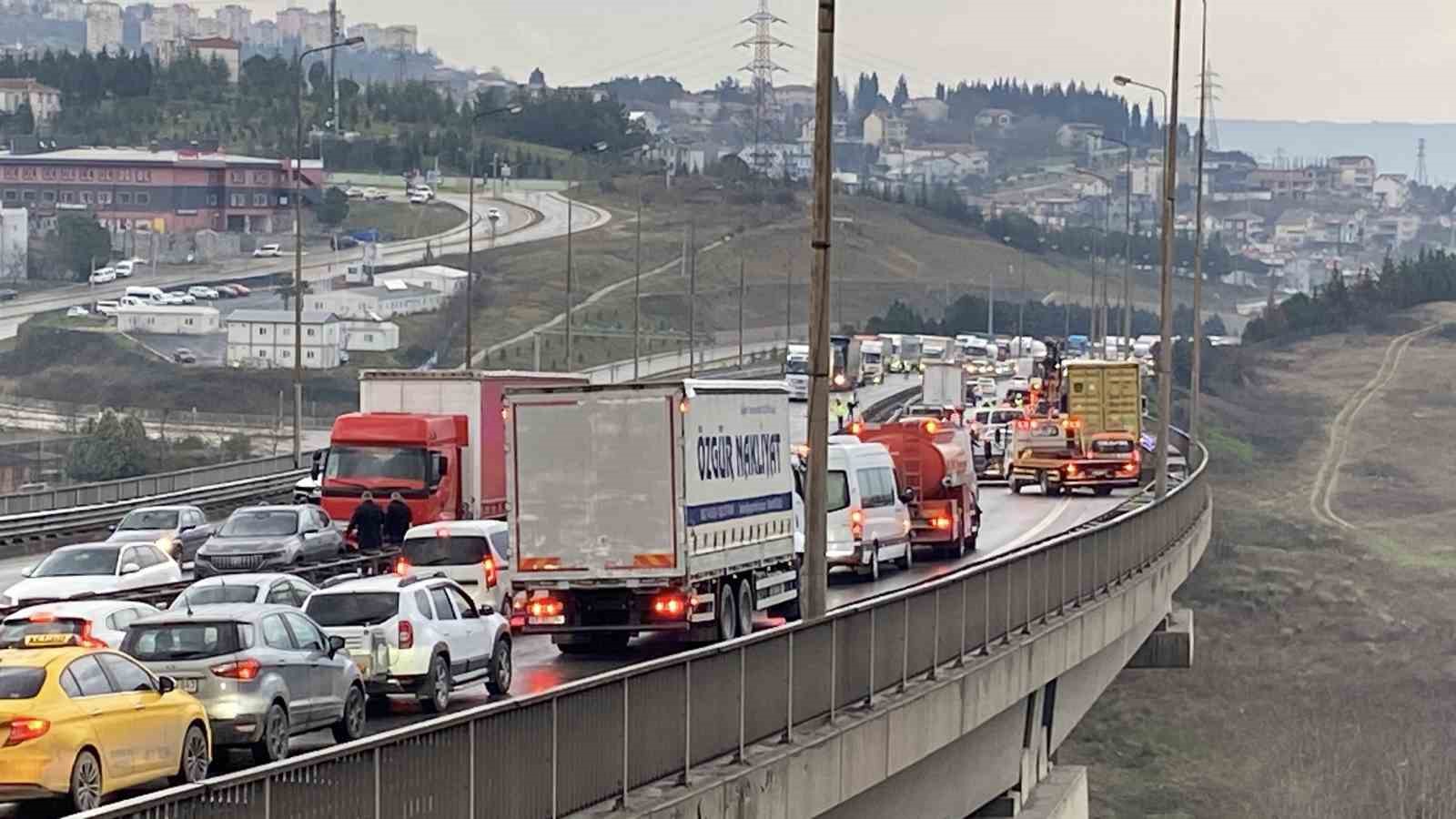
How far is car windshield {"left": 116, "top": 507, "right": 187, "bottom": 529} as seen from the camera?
51.2m

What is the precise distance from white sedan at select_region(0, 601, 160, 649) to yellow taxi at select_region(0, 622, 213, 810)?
5.86 meters

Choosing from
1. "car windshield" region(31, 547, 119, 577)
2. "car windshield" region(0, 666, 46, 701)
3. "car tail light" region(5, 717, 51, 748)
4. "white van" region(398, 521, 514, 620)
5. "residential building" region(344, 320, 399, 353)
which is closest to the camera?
"car tail light" region(5, 717, 51, 748)

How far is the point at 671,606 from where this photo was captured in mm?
30969

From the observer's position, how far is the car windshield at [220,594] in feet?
97.6

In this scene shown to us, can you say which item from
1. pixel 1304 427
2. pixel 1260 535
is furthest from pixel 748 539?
pixel 1304 427

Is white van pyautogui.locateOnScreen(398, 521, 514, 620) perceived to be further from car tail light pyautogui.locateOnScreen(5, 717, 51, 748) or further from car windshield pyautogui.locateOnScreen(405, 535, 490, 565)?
car tail light pyautogui.locateOnScreen(5, 717, 51, 748)

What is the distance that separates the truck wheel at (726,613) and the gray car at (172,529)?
667 inches

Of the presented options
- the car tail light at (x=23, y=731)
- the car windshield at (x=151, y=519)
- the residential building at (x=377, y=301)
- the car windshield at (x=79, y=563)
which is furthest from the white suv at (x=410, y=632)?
the residential building at (x=377, y=301)

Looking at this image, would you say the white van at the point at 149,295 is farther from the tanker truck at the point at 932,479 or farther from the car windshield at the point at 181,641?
the car windshield at the point at 181,641

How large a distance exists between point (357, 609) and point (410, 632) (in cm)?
66

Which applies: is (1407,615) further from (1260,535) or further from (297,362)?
(297,362)

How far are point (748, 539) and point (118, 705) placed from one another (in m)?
14.9

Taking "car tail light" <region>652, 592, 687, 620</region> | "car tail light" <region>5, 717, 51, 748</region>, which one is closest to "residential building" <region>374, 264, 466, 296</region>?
"car tail light" <region>652, 592, 687, 620</region>

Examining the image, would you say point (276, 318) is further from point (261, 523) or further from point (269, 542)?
point (269, 542)
